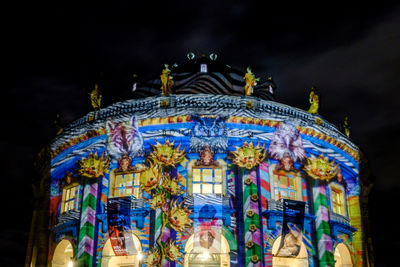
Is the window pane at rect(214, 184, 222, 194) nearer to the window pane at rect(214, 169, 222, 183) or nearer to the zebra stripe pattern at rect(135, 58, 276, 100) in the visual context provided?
the window pane at rect(214, 169, 222, 183)

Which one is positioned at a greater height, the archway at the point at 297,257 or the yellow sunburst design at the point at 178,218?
the yellow sunburst design at the point at 178,218

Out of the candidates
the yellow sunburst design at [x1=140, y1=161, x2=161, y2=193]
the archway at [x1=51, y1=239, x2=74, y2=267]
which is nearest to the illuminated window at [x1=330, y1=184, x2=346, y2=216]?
the yellow sunburst design at [x1=140, y1=161, x2=161, y2=193]

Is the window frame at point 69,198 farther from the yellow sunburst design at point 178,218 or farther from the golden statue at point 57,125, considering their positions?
the yellow sunburst design at point 178,218

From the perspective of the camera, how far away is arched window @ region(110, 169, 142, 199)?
1302 inches

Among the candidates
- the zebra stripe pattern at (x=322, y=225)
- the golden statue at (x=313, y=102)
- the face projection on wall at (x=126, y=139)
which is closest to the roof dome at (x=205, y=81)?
the golden statue at (x=313, y=102)

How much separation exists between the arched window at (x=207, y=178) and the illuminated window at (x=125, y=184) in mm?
3901

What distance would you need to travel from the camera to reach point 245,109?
108 ft

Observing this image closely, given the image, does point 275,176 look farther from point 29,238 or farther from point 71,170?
point 29,238

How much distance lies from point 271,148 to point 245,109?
11.0ft

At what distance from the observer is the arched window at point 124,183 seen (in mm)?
33062

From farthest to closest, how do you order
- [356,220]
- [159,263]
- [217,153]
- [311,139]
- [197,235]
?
[356,220] < [311,139] < [217,153] < [197,235] < [159,263]

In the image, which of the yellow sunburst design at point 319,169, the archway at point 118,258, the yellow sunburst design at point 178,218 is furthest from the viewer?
the yellow sunburst design at point 319,169

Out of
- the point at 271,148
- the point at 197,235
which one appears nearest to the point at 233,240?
the point at 197,235

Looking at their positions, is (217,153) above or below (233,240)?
above
